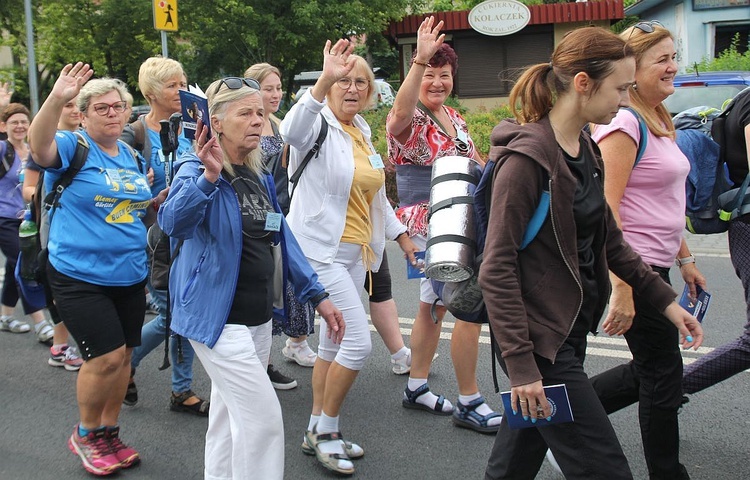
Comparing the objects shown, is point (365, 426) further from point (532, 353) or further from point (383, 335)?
point (532, 353)

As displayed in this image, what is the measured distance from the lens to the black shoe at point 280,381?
202 inches

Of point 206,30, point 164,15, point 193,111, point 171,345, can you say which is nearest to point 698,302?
point 193,111

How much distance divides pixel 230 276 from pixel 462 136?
1895 mm

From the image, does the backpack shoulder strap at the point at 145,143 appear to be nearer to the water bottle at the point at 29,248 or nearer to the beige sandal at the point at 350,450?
the water bottle at the point at 29,248

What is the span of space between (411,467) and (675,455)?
1243mm

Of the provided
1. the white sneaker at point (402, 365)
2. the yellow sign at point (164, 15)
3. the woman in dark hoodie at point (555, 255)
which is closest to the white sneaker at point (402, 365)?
the white sneaker at point (402, 365)

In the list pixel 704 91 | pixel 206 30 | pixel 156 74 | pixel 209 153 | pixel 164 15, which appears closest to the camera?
pixel 209 153

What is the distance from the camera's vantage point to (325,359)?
161 inches

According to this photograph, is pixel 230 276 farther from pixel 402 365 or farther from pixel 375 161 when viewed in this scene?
pixel 402 365

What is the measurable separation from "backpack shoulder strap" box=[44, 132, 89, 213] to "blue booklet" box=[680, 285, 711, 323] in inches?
116

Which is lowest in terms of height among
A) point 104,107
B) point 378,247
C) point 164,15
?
point 378,247

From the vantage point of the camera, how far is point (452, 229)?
8.82ft

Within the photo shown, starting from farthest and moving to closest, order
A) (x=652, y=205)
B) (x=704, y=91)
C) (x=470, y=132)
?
(x=470, y=132) → (x=704, y=91) → (x=652, y=205)

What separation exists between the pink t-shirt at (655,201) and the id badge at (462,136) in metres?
1.20
